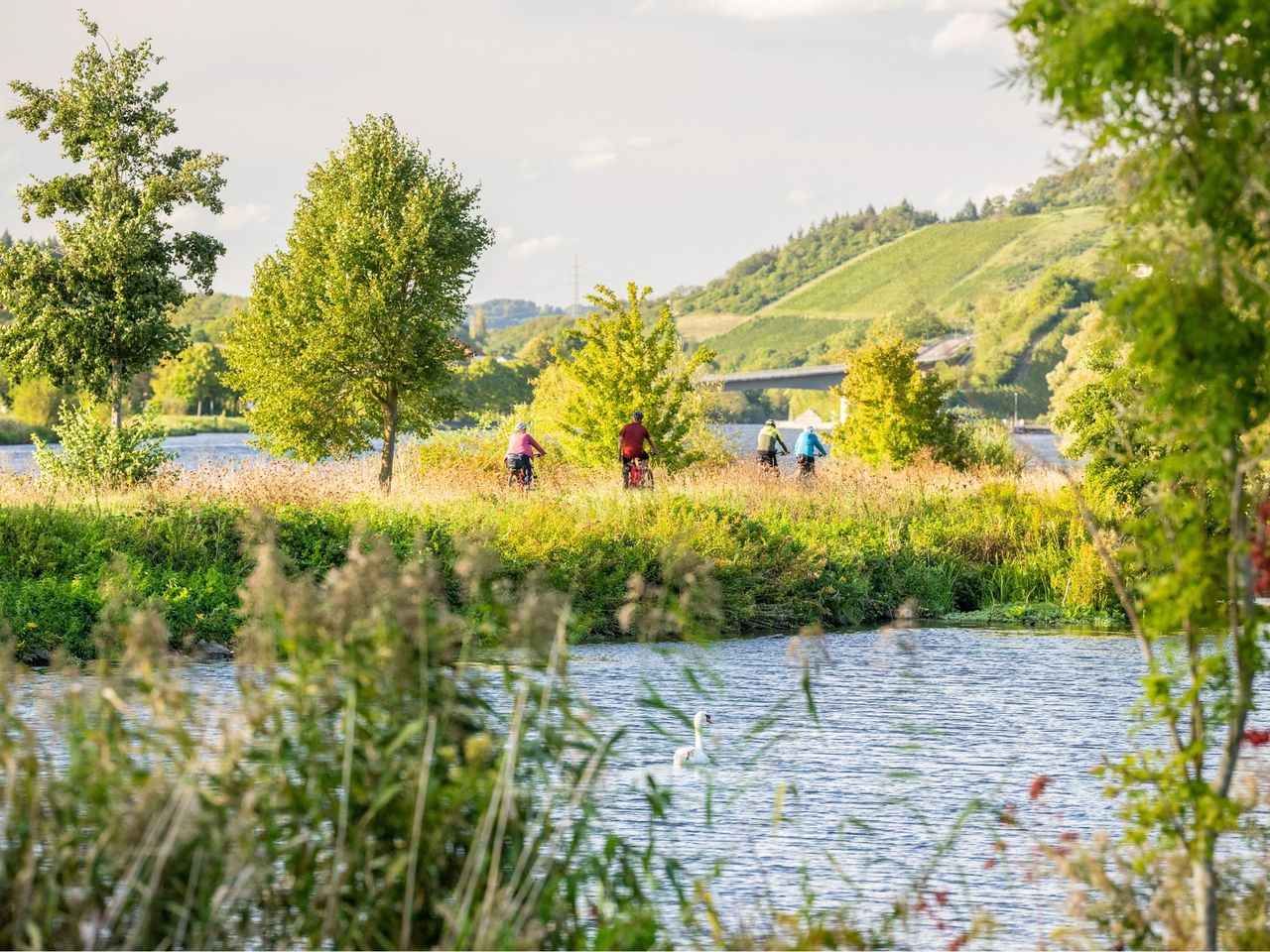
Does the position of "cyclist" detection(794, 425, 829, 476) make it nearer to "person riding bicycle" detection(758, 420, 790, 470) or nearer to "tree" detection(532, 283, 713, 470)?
"person riding bicycle" detection(758, 420, 790, 470)

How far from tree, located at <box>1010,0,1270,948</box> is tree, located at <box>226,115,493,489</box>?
24.5 metres

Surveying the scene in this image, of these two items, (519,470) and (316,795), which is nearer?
(316,795)

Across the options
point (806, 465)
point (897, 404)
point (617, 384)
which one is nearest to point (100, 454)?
point (617, 384)

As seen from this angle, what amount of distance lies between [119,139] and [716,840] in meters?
21.2

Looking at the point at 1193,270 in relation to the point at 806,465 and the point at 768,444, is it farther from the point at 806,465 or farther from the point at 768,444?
the point at 768,444

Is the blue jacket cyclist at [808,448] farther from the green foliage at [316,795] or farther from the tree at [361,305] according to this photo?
the green foliage at [316,795]

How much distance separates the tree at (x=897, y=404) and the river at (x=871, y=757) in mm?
13301

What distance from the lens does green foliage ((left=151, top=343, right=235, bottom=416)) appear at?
108 m

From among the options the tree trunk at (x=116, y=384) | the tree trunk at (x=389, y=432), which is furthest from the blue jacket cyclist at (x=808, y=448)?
the tree trunk at (x=116, y=384)

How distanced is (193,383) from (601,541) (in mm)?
92103

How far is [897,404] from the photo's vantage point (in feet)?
116

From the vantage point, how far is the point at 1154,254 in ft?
16.9

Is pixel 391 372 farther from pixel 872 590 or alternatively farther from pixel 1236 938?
pixel 1236 938

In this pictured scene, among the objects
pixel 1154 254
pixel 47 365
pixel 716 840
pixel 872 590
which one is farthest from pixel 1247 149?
pixel 47 365
